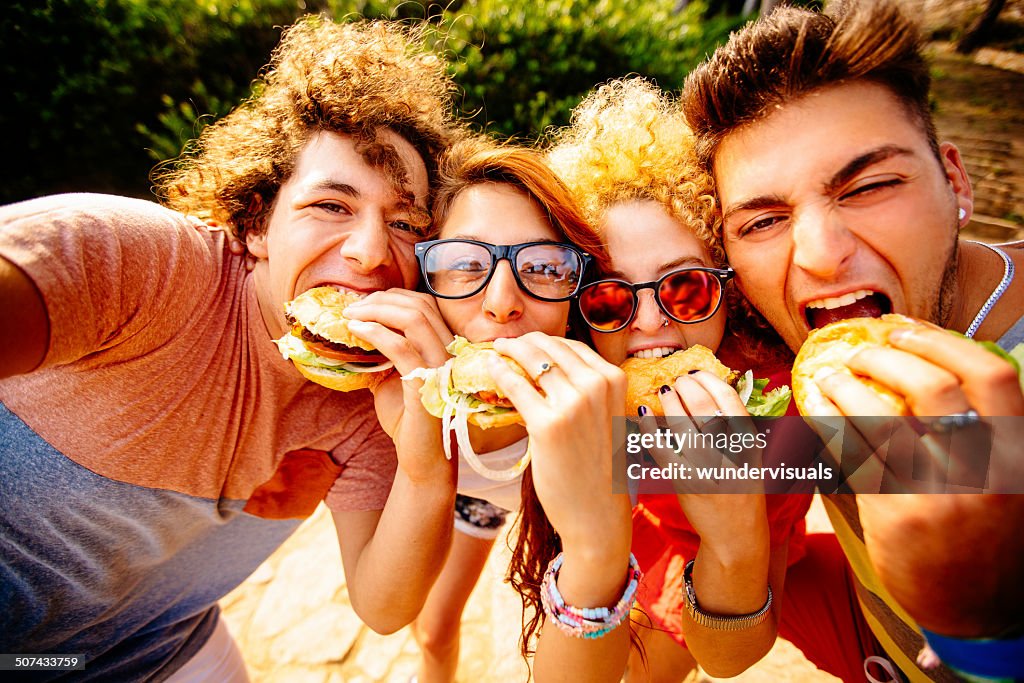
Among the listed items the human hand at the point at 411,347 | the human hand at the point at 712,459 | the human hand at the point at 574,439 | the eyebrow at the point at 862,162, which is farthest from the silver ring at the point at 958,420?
the human hand at the point at 411,347

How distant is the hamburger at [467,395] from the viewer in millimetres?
1842

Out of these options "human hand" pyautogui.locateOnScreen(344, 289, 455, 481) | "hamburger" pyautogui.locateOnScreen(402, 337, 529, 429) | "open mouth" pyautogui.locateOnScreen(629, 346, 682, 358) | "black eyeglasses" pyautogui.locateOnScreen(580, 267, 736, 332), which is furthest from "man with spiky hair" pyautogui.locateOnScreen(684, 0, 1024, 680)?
"human hand" pyautogui.locateOnScreen(344, 289, 455, 481)

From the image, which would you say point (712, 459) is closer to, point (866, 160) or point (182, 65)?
point (866, 160)

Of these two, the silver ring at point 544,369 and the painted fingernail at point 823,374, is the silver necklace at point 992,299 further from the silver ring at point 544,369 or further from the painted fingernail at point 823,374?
the silver ring at point 544,369

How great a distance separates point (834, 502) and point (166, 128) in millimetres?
7519

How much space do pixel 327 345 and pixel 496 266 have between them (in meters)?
0.86

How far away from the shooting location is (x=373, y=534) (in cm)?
257

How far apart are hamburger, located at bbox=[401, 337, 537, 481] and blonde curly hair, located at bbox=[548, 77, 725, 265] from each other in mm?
1061

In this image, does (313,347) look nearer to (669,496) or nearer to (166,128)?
(669,496)

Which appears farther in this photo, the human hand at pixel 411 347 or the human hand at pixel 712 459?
the human hand at pixel 411 347

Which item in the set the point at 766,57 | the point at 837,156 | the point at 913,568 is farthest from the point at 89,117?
the point at 913,568

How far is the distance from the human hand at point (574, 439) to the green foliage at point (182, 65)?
13.0 ft

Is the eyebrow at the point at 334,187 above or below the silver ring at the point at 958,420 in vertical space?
above

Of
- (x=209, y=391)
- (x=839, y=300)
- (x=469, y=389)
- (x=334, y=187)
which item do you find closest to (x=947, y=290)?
(x=839, y=300)
